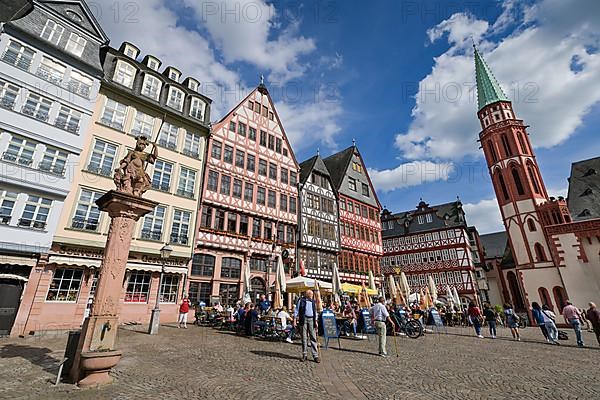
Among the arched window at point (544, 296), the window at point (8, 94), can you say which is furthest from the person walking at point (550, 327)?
the window at point (8, 94)

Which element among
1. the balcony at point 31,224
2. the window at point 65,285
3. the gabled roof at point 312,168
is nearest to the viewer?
the balcony at point 31,224

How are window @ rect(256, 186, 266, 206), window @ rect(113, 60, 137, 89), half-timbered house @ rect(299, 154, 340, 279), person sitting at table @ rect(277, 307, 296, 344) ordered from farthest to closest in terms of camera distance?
half-timbered house @ rect(299, 154, 340, 279)
window @ rect(256, 186, 266, 206)
window @ rect(113, 60, 137, 89)
person sitting at table @ rect(277, 307, 296, 344)

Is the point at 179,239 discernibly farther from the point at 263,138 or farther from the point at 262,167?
the point at 263,138

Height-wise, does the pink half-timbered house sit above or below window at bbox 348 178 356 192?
below

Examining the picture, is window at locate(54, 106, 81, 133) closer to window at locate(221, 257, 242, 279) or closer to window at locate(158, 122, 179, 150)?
window at locate(158, 122, 179, 150)

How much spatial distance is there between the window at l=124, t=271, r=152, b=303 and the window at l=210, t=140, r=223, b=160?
29.6 feet

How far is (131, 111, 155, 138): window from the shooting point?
1880 centimetres

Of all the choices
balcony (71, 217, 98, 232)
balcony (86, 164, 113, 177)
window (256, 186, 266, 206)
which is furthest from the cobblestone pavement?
window (256, 186, 266, 206)

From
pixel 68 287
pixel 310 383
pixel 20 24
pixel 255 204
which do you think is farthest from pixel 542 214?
pixel 20 24

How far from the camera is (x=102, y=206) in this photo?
648 cm

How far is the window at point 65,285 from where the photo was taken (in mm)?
14352

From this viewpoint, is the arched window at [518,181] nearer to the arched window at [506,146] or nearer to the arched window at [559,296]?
the arched window at [506,146]

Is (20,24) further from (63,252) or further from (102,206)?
(102,206)

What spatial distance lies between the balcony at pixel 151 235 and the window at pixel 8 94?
27.6 feet
